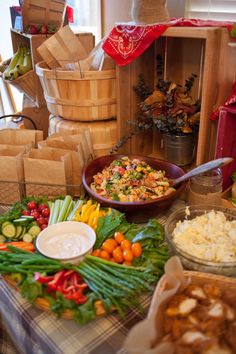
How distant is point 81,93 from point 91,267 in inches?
27.2

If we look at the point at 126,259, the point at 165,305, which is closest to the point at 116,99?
the point at 126,259

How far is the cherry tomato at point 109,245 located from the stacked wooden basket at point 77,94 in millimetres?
536

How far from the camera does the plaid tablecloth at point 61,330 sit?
0.69 meters

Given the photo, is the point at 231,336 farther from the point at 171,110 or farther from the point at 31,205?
the point at 171,110

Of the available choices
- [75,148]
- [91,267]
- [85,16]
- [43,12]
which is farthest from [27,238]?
[85,16]

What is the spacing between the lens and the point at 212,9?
1.25m

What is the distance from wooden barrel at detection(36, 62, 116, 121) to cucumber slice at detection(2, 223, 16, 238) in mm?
532

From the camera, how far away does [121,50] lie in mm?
1159

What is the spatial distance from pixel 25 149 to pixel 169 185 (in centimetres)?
52

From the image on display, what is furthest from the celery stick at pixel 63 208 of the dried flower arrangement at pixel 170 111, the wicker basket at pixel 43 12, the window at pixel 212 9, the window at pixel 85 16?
the window at pixel 85 16

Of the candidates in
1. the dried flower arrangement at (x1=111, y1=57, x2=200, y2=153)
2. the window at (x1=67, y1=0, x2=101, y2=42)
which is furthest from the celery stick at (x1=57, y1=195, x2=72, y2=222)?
the window at (x1=67, y1=0, x2=101, y2=42)

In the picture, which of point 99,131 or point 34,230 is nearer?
point 34,230

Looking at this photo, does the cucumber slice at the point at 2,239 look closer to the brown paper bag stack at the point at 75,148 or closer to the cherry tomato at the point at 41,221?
the cherry tomato at the point at 41,221

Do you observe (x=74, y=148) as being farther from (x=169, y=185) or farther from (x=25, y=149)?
(x=169, y=185)
